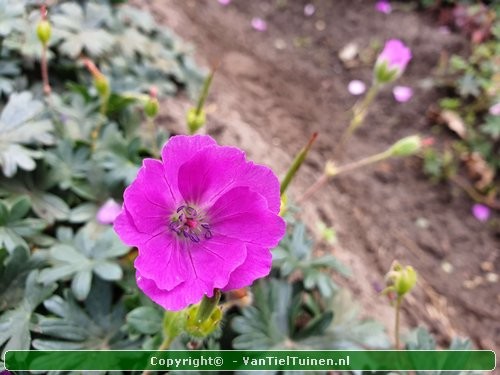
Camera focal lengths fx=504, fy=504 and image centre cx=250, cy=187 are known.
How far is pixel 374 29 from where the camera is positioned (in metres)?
2.85

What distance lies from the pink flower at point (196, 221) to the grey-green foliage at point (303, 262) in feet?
1.22

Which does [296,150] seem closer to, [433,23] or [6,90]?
[6,90]

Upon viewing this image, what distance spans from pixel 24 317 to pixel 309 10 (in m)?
2.54

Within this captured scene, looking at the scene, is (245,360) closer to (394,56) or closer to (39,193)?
(39,193)

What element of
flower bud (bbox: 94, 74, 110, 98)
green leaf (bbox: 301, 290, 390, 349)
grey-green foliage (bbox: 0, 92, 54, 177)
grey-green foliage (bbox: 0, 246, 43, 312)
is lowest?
green leaf (bbox: 301, 290, 390, 349)

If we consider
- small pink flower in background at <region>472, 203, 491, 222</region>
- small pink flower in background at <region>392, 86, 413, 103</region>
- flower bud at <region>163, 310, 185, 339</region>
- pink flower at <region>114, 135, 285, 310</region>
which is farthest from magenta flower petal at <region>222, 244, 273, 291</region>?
small pink flower in background at <region>392, 86, 413, 103</region>

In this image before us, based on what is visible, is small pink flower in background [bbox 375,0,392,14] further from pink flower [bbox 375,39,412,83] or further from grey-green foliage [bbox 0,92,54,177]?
grey-green foliage [bbox 0,92,54,177]

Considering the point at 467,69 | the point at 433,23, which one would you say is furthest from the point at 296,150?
the point at 433,23

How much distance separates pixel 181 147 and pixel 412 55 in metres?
2.31

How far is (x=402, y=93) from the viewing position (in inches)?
93.4

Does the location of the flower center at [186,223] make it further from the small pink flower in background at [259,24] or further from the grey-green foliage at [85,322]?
the small pink flower in background at [259,24]

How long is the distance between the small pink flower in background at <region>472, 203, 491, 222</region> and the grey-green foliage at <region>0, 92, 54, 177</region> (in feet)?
5.29

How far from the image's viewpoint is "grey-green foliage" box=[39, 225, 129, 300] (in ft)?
3.01

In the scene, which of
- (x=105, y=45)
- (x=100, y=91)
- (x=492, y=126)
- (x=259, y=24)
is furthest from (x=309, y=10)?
(x=100, y=91)
